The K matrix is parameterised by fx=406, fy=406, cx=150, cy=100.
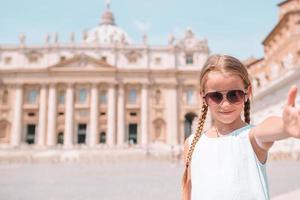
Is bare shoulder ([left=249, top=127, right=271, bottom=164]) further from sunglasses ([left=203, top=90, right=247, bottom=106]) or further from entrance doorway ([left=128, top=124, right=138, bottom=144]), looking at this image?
entrance doorway ([left=128, top=124, right=138, bottom=144])

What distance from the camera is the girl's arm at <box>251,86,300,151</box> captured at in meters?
1.61

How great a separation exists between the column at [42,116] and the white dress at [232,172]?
1910 inches

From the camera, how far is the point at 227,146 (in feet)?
6.99

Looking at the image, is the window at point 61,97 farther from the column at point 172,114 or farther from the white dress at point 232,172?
the white dress at point 232,172

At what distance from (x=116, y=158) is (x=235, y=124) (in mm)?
27646

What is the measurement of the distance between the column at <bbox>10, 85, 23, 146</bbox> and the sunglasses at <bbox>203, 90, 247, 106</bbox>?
49.4m

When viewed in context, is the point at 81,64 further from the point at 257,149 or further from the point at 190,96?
the point at 257,149

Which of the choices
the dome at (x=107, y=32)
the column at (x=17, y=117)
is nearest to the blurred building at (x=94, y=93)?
the column at (x=17, y=117)

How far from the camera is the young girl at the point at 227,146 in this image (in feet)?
6.79

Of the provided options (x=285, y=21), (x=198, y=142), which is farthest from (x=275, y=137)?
(x=285, y=21)

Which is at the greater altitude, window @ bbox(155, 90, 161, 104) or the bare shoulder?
window @ bbox(155, 90, 161, 104)

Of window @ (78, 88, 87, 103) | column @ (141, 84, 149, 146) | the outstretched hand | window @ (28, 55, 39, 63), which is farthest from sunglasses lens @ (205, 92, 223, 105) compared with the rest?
window @ (28, 55, 39, 63)

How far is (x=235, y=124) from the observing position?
7.45ft

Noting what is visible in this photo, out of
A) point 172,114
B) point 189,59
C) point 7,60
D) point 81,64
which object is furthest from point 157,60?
point 7,60
